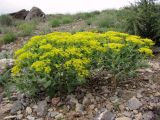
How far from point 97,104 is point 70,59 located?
0.80 metres

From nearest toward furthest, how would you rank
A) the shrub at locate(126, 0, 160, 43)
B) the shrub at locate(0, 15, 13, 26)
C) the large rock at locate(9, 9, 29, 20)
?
1. the shrub at locate(126, 0, 160, 43)
2. the shrub at locate(0, 15, 13, 26)
3. the large rock at locate(9, 9, 29, 20)

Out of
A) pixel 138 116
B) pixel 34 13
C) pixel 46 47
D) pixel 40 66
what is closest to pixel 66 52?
pixel 46 47

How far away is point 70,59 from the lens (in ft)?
20.4

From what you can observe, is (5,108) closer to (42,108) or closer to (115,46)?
(42,108)

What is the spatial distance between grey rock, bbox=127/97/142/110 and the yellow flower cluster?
74 cm

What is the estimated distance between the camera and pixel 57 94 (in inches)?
260

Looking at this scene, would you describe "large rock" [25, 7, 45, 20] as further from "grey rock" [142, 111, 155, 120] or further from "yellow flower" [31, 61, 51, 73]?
"grey rock" [142, 111, 155, 120]

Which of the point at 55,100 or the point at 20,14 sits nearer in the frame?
the point at 55,100

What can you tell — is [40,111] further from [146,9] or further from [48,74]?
[146,9]

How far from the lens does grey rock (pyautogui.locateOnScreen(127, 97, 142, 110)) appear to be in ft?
20.4

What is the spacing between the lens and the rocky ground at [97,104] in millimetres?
6145

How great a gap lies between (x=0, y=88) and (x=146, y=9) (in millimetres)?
3867

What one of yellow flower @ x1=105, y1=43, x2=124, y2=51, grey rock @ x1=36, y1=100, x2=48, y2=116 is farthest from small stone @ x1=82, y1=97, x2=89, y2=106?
yellow flower @ x1=105, y1=43, x2=124, y2=51

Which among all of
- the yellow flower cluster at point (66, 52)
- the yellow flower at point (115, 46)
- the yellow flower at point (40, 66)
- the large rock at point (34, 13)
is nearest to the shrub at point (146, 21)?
the yellow flower cluster at point (66, 52)
